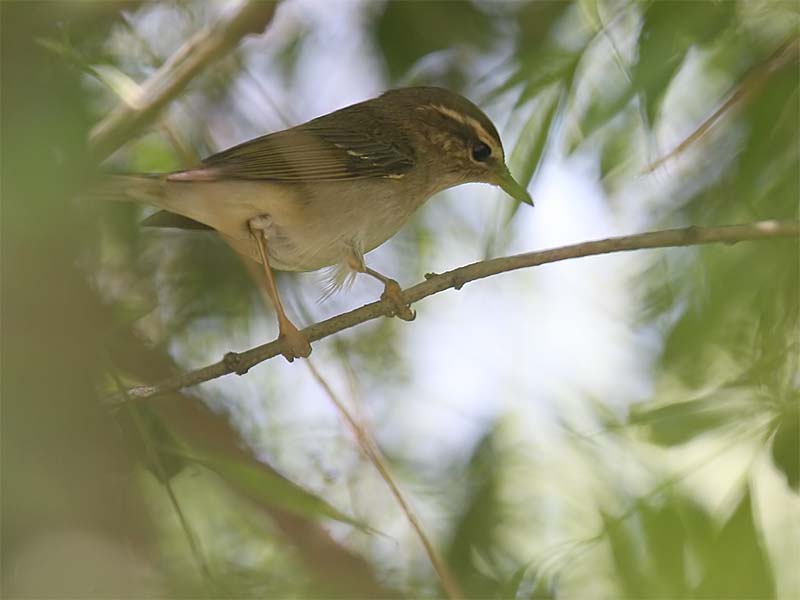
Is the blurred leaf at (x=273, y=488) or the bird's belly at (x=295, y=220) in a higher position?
the bird's belly at (x=295, y=220)

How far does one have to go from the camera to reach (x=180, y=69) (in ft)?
9.36

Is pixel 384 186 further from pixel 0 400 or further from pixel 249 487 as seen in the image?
pixel 0 400

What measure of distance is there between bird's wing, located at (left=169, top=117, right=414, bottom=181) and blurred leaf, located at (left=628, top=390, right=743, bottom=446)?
1248mm

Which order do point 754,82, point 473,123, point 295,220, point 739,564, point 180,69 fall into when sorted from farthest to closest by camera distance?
point 473,123
point 295,220
point 180,69
point 754,82
point 739,564

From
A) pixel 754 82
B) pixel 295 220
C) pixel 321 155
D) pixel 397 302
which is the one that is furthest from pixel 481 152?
pixel 397 302

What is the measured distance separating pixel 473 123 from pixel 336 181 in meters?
0.55

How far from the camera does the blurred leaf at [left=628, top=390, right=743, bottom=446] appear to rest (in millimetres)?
2297

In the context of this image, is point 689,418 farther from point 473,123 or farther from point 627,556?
point 473,123

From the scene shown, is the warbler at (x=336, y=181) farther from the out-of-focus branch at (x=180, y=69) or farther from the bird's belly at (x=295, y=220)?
the out-of-focus branch at (x=180, y=69)

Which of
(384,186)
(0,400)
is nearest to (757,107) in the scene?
(384,186)

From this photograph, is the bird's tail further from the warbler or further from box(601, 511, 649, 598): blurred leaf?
box(601, 511, 649, 598): blurred leaf

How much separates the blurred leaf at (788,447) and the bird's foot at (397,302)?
0.88 meters

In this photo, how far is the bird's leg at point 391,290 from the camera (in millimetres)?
2561

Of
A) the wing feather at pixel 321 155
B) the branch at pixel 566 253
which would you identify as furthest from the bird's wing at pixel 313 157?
the branch at pixel 566 253
